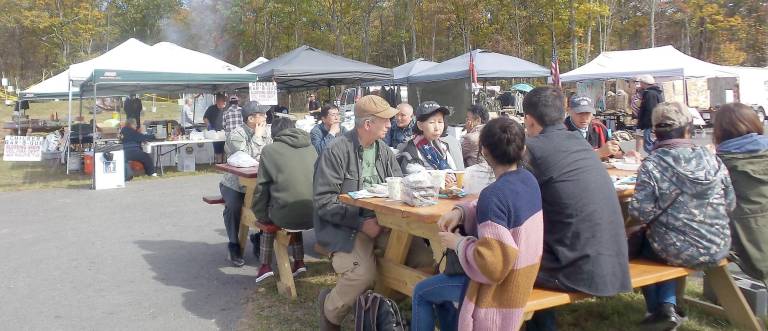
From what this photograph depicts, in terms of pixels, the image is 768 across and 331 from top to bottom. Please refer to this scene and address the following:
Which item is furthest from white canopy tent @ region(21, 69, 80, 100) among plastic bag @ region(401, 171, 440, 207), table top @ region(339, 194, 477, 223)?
plastic bag @ region(401, 171, 440, 207)

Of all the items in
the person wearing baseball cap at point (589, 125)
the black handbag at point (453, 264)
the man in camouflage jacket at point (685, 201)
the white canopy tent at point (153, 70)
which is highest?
the white canopy tent at point (153, 70)

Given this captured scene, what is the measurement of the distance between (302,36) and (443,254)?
129 feet

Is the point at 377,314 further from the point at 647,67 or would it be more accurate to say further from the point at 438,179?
the point at 647,67

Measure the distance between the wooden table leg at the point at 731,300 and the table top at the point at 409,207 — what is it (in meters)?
1.51

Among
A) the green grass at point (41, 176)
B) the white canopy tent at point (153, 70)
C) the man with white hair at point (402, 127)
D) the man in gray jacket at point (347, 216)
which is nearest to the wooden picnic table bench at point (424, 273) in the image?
the man in gray jacket at point (347, 216)

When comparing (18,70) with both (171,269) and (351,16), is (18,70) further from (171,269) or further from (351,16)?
(171,269)

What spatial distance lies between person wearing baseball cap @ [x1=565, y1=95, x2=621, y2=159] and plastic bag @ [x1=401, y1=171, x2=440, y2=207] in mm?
2296

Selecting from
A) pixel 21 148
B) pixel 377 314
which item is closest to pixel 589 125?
pixel 377 314

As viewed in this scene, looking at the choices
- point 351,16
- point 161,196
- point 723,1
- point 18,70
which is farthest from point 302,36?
point 161,196

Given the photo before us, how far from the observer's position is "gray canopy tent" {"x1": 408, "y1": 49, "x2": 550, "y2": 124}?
15617mm

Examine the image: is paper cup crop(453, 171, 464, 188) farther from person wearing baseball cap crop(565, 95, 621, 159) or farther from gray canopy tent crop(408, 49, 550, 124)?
gray canopy tent crop(408, 49, 550, 124)

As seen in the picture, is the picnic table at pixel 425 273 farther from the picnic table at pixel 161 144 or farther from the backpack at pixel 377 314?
the picnic table at pixel 161 144

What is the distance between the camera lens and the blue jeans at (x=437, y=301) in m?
2.71

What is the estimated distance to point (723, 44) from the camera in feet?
124
